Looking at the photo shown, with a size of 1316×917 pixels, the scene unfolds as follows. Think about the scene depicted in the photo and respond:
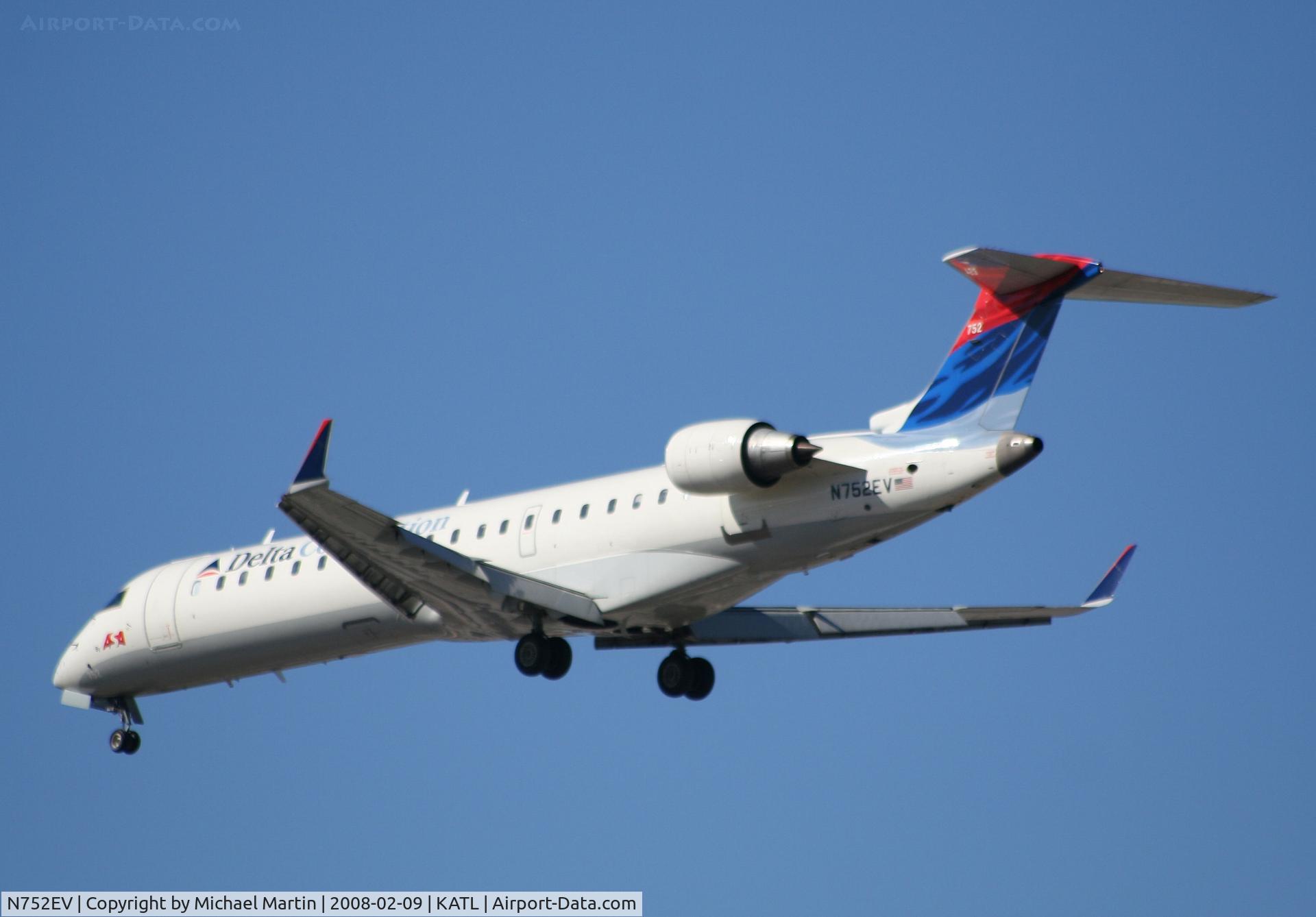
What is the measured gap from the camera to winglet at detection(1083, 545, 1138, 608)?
21.3 m

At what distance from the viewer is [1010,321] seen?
20.0 m

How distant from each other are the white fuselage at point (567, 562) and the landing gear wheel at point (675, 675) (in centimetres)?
84

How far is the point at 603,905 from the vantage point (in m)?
21.1

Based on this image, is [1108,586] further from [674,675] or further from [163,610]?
[163,610]

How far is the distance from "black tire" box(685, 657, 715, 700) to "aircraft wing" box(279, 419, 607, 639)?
7.45ft

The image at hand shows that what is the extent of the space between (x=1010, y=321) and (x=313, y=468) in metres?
8.17

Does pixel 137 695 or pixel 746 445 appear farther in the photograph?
pixel 137 695

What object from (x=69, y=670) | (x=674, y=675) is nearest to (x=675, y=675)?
(x=674, y=675)

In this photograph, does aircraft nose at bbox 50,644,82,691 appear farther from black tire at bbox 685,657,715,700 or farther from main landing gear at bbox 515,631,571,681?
black tire at bbox 685,657,715,700

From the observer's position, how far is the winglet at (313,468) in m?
19.8

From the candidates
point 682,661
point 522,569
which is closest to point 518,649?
point 522,569

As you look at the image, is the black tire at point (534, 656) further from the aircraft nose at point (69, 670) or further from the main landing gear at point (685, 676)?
the aircraft nose at point (69, 670)

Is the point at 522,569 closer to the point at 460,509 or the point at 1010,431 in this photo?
the point at 460,509

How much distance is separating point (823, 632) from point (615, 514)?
405cm
